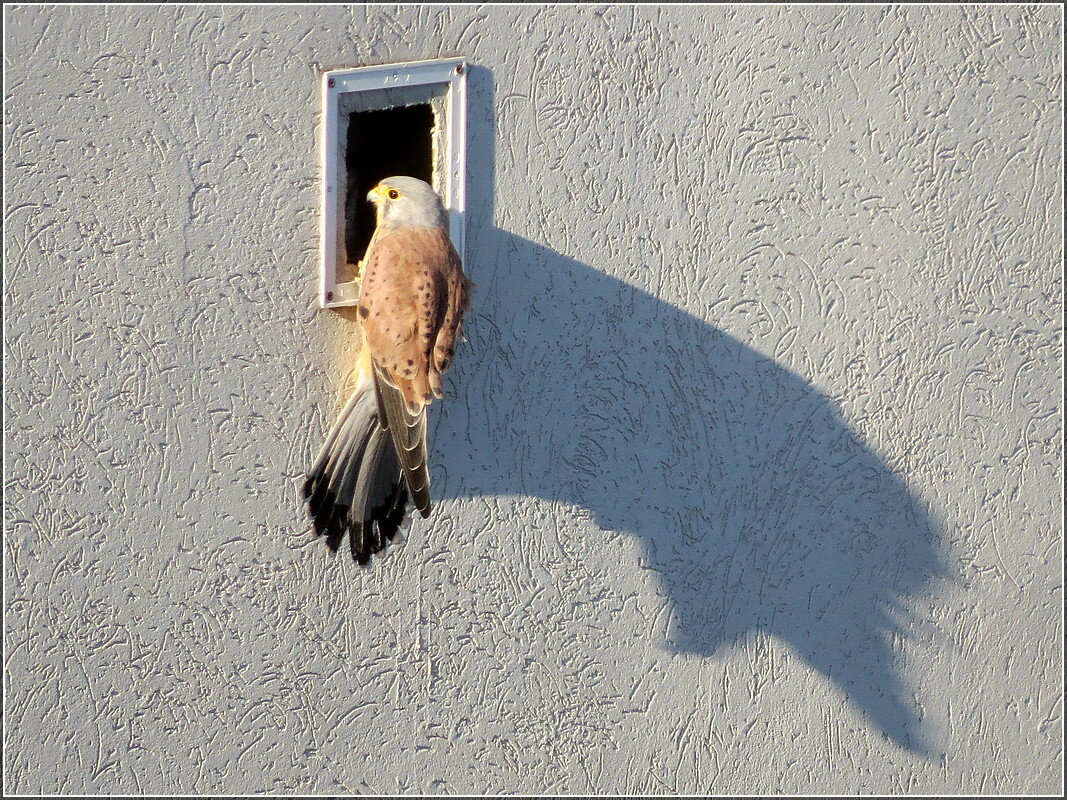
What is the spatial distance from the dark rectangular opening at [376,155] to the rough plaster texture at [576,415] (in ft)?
0.95

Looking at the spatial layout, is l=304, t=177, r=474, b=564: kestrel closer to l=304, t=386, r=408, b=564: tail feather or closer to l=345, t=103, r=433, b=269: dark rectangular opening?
l=304, t=386, r=408, b=564: tail feather

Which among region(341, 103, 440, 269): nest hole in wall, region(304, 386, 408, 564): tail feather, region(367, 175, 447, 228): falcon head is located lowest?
region(304, 386, 408, 564): tail feather

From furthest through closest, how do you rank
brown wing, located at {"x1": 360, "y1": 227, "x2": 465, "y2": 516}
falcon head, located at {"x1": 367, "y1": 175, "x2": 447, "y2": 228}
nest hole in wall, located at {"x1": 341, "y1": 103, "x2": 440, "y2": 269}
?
nest hole in wall, located at {"x1": 341, "y1": 103, "x2": 440, "y2": 269}
falcon head, located at {"x1": 367, "y1": 175, "x2": 447, "y2": 228}
brown wing, located at {"x1": 360, "y1": 227, "x2": 465, "y2": 516}

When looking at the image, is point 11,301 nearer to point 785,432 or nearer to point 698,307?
point 698,307

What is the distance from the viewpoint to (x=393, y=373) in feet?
11.0

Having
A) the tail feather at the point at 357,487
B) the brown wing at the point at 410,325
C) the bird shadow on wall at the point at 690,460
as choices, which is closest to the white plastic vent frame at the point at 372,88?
the bird shadow on wall at the point at 690,460

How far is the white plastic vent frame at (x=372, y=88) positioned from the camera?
3.62m

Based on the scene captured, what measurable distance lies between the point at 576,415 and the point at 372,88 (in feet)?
3.54

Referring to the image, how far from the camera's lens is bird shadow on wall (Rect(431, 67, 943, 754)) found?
3633 millimetres

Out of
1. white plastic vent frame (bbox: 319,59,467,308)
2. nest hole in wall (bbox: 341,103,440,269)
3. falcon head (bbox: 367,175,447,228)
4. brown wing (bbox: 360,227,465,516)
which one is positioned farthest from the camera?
nest hole in wall (bbox: 341,103,440,269)

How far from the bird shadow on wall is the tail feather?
0.55 ft

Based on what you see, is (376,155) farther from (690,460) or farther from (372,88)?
(690,460)

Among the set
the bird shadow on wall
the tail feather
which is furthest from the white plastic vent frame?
the tail feather

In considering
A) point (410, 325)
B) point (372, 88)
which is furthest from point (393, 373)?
point (372, 88)
